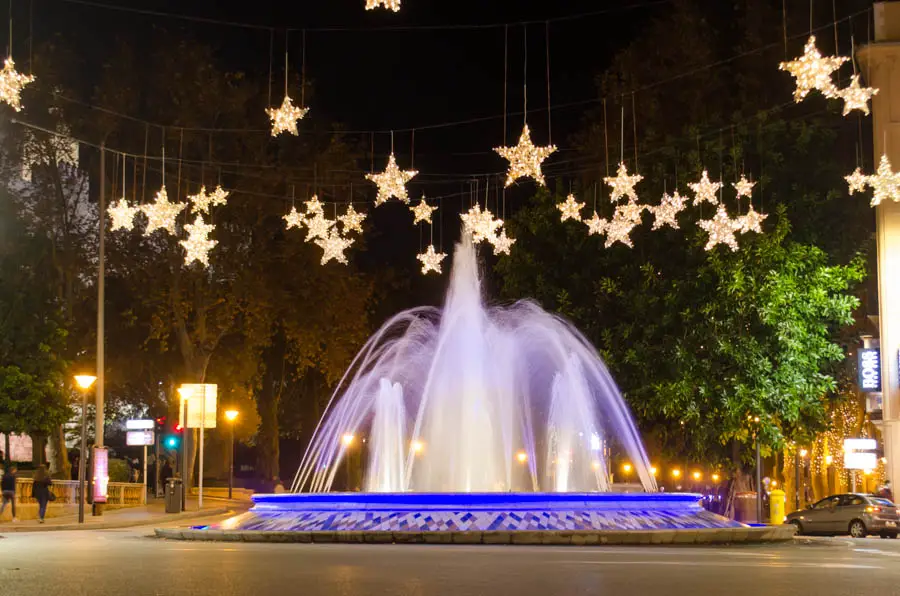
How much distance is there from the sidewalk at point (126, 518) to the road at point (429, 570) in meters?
8.72

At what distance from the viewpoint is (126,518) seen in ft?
116

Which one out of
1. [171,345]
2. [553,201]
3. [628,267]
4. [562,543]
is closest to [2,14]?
[171,345]

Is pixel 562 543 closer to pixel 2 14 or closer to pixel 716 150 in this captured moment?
pixel 716 150

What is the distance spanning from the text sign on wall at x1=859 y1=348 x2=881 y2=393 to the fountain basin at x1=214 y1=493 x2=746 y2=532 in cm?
1725

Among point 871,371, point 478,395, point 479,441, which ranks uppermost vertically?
point 871,371

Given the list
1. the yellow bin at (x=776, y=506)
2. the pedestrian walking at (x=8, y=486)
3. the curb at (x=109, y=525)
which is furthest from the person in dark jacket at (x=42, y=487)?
the yellow bin at (x=776, y=506)

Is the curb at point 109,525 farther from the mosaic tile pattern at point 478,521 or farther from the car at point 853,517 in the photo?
the car at point 853,517

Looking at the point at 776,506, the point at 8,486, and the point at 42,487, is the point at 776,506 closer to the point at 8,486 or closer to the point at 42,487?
the point at 42,487

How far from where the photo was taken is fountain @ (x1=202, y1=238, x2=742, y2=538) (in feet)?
75.3

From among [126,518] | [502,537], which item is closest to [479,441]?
[502,537]

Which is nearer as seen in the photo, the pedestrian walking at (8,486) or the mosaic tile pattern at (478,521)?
the mosaic tile pattern at (478,521)

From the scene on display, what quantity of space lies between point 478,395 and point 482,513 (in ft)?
19.2

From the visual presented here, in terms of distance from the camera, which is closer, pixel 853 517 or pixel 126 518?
pixel 853 517

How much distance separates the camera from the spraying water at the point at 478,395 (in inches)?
1104
